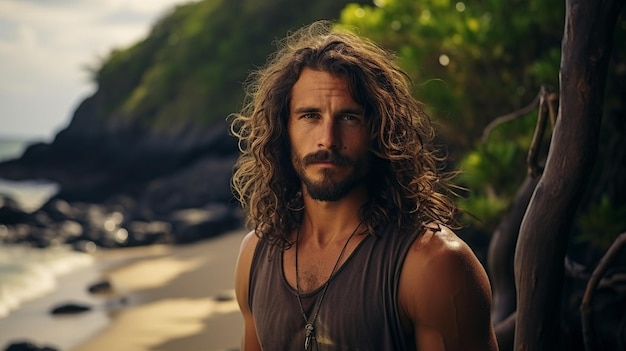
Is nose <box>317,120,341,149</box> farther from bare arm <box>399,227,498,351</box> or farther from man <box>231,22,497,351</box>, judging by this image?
bare arm <box>399,227,498,351</box>

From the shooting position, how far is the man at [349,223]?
245 cm

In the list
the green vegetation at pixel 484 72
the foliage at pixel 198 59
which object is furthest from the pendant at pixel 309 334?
the foliage at pixel 198 59

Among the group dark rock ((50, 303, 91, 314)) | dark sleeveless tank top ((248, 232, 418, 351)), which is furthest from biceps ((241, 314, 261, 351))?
dark rock ((50, 303, 91, 314))

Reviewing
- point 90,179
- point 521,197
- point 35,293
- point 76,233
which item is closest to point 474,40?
point 521,197

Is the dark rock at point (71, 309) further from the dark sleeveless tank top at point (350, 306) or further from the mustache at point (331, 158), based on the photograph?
the mustache at point (331, 158)

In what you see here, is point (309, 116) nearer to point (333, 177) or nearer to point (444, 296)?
point (333, 177)

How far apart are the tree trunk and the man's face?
59 cm

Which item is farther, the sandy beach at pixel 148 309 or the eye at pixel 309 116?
the sandy beach at pixel 148 309

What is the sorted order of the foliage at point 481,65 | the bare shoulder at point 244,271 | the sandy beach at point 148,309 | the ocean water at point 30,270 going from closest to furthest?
the bare shoulder at point 244,271, the foliage at point 481,65, the sandy beach at point 148,309, the ocean water at point 30,270

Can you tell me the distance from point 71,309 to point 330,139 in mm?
8760

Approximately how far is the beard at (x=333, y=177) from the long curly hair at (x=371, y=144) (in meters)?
0.08

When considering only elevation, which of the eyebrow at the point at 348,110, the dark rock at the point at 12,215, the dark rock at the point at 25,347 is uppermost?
the dark rock at the point at 12,215

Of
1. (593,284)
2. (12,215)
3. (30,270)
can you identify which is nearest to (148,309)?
(30,270)

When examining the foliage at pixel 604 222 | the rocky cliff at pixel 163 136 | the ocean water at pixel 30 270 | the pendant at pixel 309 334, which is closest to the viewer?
the pendant at pixel 309 334
